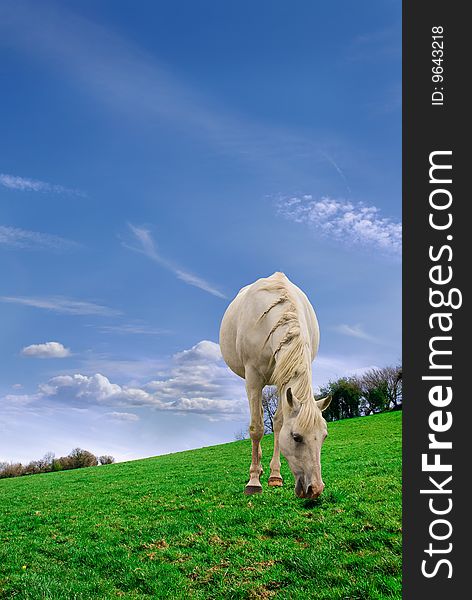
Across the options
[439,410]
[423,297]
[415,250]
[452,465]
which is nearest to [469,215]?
[415,250]

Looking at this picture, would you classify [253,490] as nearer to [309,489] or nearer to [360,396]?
[309,489]

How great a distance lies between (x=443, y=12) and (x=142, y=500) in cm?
1190

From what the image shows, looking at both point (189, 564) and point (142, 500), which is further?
point (142, 500)

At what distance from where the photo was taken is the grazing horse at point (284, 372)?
704 centimetres

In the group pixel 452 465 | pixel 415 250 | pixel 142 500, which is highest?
pixel 415 250

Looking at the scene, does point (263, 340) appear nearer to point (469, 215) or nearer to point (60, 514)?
point (469, 215)

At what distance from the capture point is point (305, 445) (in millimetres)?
7016

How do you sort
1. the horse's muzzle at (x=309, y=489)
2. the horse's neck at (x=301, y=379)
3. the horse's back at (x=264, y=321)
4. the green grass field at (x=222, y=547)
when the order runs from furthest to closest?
the horse's back at (x=264, y=321)
the horse's neck at (x=301, y=379)
the horse's muzzle at (x=309, y=489)
the green grass field at (x=222, y=547)

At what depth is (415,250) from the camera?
5.03 m

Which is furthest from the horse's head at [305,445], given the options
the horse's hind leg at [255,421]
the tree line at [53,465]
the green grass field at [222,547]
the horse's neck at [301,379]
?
the tree line at [53,465]

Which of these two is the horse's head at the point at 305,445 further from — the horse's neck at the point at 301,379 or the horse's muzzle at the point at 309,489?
the horse's neck at the point at 301,379

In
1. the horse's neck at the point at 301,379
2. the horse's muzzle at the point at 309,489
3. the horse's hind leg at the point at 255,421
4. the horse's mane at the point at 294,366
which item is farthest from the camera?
the horse's hind leg at the point at 255,421

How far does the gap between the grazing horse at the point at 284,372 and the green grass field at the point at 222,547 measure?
32.8 inches

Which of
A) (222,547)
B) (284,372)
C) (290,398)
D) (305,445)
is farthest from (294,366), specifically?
(222,547)
